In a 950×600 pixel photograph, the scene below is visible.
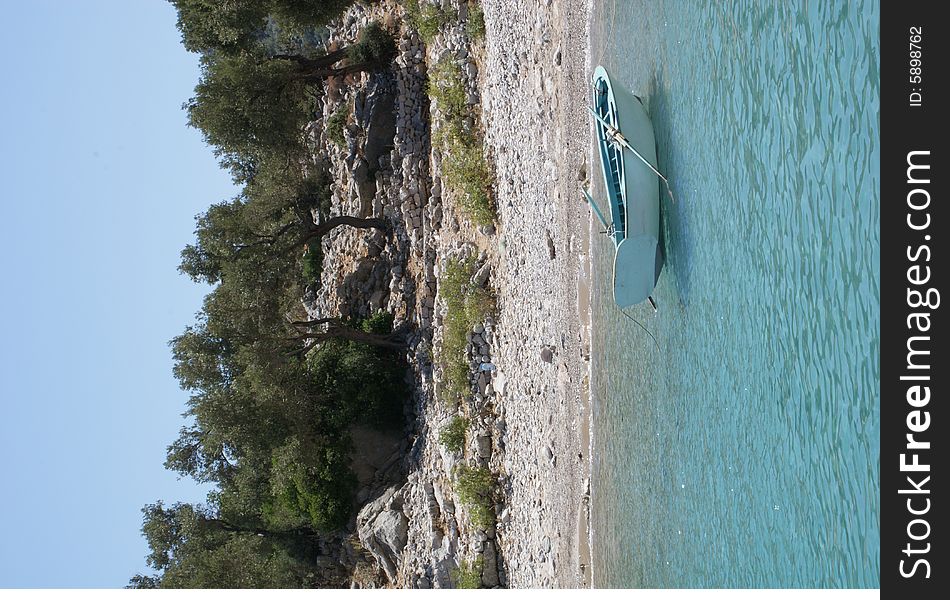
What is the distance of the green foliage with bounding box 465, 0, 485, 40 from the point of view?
20797 millimetres

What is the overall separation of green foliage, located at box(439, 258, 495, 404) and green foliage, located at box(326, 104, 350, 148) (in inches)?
265

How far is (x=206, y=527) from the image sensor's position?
2492 centimetres

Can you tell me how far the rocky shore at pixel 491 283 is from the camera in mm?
16672

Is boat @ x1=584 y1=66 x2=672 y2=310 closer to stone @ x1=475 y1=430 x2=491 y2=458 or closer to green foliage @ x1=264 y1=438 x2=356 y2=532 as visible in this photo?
stone @ x1=475 y1=430 x2=491 y2=458

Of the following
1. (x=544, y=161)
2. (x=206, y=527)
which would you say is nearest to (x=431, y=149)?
(x=544, y=161)

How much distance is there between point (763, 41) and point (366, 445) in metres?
16.3

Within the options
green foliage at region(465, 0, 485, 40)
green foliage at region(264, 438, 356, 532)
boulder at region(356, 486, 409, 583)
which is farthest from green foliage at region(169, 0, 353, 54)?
boulder at region(356, 486, 409, 583)

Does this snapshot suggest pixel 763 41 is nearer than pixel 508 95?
Yes

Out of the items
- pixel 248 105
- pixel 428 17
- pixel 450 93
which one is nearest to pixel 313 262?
pixel 248 105
